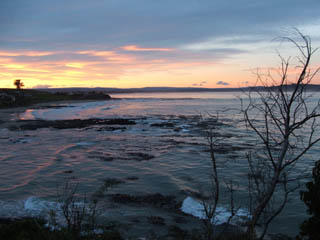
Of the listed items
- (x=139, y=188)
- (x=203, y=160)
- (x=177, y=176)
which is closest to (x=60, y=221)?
(x=139, y=188)

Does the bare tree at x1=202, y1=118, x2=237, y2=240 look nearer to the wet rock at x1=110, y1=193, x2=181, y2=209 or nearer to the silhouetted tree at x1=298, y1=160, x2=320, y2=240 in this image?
the wet rock at x1=110, y1=193, x2=181, y2=209

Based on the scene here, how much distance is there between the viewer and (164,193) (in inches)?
364

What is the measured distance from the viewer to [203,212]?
7598 mm

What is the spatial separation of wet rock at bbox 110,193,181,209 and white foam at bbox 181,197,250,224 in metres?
0.32

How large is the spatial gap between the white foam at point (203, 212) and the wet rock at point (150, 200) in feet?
1.06

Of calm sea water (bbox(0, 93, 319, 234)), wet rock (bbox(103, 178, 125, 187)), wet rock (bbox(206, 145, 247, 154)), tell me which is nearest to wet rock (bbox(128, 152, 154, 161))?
calm sea water (bbox(0, 93, 319, 234))

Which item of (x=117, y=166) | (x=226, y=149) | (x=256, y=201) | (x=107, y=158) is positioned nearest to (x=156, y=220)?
(x=256, y=201)

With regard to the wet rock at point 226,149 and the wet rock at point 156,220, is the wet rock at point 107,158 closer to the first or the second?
the wet rock at point 226,149

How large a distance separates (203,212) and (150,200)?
5.97 feet

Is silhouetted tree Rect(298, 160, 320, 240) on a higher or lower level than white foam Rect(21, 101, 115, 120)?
higher

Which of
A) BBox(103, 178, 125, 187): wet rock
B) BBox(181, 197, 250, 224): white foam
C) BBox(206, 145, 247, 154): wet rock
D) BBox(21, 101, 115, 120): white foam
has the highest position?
BBox(21, 101, 115, 120): white foam

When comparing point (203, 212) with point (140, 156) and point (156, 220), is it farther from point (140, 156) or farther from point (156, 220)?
point (140, 156)

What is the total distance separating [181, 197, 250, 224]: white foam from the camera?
24.5ft

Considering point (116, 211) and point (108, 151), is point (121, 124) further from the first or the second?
point (116, 211)
